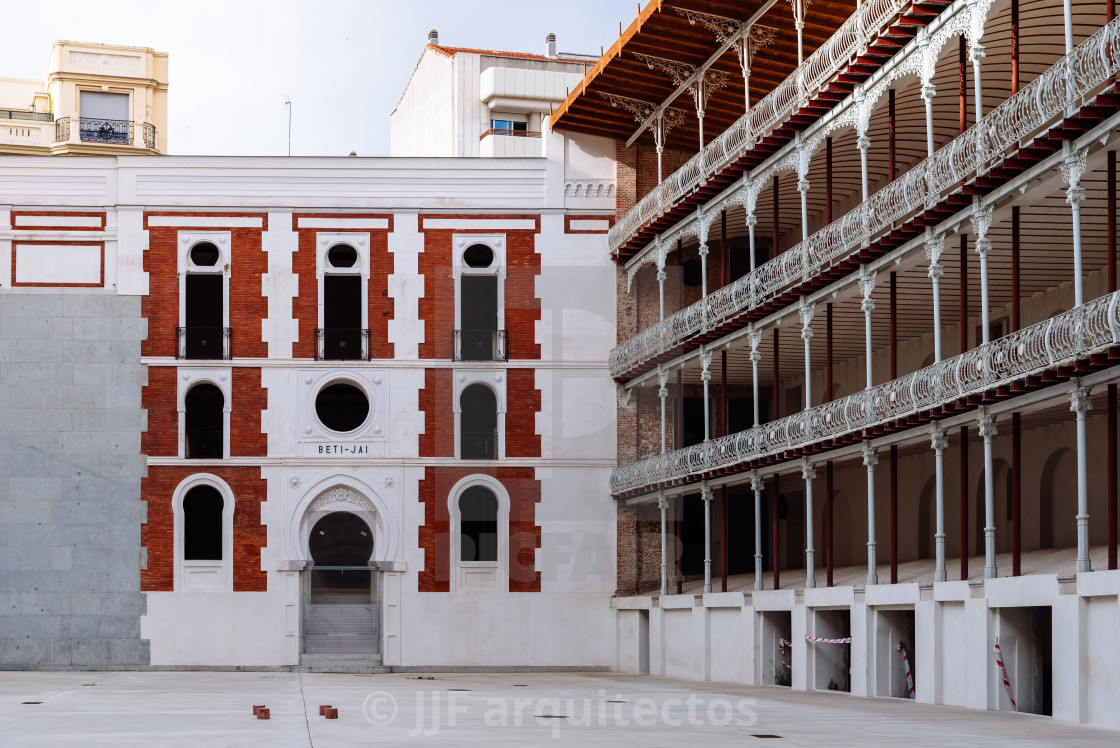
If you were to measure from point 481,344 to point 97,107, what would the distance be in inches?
1010

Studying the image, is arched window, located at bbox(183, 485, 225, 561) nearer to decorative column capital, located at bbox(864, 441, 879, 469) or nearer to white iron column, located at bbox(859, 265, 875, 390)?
decorative column capital, located at bbox(864, 441, 879, 469)

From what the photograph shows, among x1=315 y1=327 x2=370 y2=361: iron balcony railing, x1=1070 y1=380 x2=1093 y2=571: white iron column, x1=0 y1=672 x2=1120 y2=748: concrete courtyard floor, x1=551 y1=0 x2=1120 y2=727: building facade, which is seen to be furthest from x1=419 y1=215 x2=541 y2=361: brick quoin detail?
x1=1070 y1=380 x2=1093 y2=571: white iron column

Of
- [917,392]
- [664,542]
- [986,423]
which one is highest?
[917,392]

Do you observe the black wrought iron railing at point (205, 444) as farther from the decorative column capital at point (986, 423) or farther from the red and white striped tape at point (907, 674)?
the decorative column capital at point (986, 423)

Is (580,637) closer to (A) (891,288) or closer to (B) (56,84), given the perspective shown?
(A) (891,288)

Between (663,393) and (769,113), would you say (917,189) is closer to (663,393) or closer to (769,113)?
(769,113)

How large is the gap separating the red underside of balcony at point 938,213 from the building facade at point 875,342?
0.06 m

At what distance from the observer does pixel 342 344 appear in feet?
135

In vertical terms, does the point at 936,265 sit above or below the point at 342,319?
below

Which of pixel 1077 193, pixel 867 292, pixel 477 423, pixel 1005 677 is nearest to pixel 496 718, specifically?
pixel 1005 677

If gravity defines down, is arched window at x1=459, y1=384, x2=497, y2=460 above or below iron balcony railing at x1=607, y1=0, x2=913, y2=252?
below

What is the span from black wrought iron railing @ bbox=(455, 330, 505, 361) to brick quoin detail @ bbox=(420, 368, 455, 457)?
709 millimetres

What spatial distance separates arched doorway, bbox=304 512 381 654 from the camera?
40.6 metres

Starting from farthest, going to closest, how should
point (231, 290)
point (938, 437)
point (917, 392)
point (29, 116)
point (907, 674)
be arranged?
point (29, 116), point (231, 290), point (907, 674), point (917, 392), point (938, 437)
